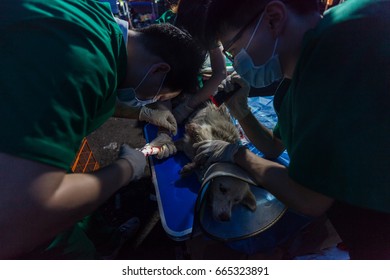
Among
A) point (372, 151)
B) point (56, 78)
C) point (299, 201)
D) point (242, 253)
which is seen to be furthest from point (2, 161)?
point (242, 253)

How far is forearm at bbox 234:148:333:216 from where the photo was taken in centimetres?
99

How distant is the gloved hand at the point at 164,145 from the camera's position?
2.31m

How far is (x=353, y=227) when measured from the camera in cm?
125

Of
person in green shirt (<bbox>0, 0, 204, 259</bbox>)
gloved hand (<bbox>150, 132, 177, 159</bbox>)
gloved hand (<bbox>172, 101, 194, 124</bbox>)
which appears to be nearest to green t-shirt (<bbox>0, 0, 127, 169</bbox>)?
person in green shirt (<bbox>0, 0, 204, 259</bbox>)

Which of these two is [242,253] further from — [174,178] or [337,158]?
[337,158]

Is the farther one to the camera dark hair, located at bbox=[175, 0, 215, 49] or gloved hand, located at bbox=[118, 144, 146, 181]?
dark hair, located at bbox=[175, 0, 215, 49]

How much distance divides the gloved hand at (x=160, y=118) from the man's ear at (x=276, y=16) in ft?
5.30

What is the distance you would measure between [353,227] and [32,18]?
1.66 metres

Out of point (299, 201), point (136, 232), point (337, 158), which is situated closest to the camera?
point (337, 158)

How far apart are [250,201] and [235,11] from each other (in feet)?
4.16

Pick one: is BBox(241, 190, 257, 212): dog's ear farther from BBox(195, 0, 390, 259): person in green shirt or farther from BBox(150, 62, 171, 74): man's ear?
BBox(150, 62, 171, 74): man's ear

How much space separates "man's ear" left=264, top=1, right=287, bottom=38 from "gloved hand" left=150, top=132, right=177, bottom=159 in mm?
1481
